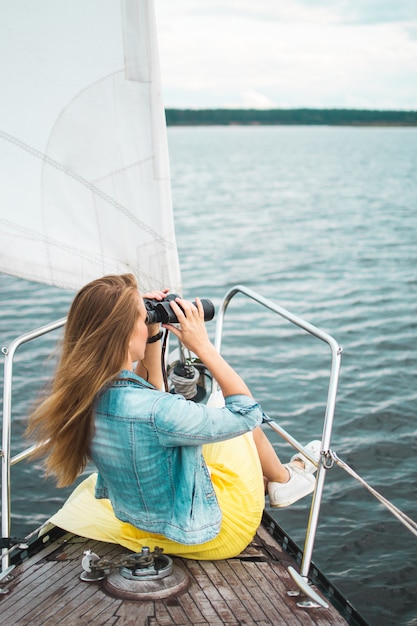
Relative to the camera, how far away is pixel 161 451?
2.54 meters

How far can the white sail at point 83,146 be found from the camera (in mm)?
3537

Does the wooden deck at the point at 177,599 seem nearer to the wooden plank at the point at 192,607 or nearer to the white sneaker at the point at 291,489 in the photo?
the wooden plank at the point at 192,607

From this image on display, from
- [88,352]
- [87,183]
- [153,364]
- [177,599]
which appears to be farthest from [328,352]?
[88,352]

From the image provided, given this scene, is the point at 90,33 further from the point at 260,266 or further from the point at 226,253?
the point at 226,253

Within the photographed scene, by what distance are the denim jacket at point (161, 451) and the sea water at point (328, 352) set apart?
240 cm

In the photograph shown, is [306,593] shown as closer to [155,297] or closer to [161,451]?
[161,451]

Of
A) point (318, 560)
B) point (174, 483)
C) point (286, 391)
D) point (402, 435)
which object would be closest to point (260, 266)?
point (286, 391)

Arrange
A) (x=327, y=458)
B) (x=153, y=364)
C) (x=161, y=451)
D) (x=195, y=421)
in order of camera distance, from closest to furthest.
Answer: (x=195, y=421) < (x=161, y=451) < (x=327, y=458) < (x=153, y=364)

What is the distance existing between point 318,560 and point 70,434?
10.5 feet

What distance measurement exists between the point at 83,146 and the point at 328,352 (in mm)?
6136

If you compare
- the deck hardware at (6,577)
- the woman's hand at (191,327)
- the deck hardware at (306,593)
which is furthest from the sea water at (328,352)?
the woman's hand at (191,327)

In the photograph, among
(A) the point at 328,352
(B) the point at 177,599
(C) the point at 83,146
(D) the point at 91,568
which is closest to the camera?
(B) the point at 177,599

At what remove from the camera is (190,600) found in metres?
2.65

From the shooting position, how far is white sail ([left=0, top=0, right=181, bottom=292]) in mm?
3537
